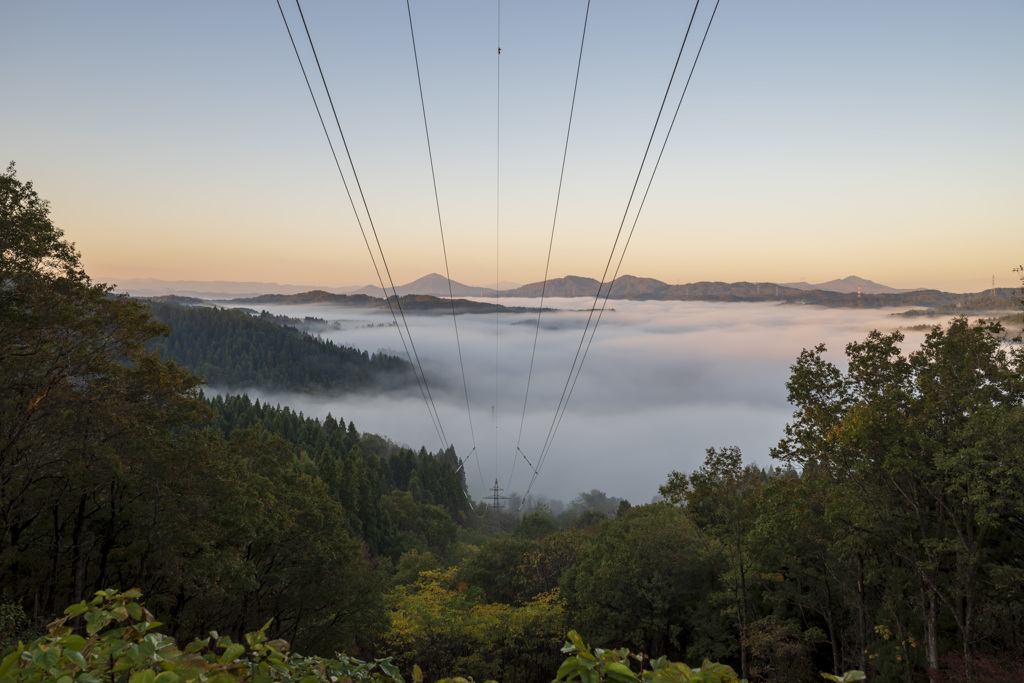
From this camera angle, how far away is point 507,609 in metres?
34.2

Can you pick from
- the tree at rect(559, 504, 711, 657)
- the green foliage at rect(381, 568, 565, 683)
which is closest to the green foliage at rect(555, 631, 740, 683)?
the tree at rect(559, 504, 711, 657)

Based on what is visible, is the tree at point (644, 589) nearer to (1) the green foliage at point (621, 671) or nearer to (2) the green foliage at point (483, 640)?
(2) the green foliage at point (483, 640)

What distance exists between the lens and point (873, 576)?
63.8 feet

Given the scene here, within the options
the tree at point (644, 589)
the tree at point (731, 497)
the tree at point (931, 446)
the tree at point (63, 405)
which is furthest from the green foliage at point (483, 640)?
the tree at point (931, 446)

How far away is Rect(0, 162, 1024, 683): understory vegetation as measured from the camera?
539 inches

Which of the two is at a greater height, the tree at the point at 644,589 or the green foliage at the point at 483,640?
the tree at the point at 644,589

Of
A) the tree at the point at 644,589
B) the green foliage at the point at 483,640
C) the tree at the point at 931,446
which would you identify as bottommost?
the green foliage at the point at 483,640

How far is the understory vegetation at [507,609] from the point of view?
13703 mm

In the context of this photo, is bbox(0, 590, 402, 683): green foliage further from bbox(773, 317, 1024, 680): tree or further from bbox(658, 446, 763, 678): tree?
bbox(658, 446, 763, 678): tree

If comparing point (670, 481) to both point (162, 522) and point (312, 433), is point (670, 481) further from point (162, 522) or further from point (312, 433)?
point (312, 433)

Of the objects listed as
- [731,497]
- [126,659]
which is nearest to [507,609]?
[731,497]

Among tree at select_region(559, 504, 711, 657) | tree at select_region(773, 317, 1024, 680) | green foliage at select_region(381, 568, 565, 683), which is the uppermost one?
tree at select_region(773, 317, 1024, 680)

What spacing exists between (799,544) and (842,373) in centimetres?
977

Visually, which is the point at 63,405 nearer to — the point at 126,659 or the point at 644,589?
the point at 126,659
